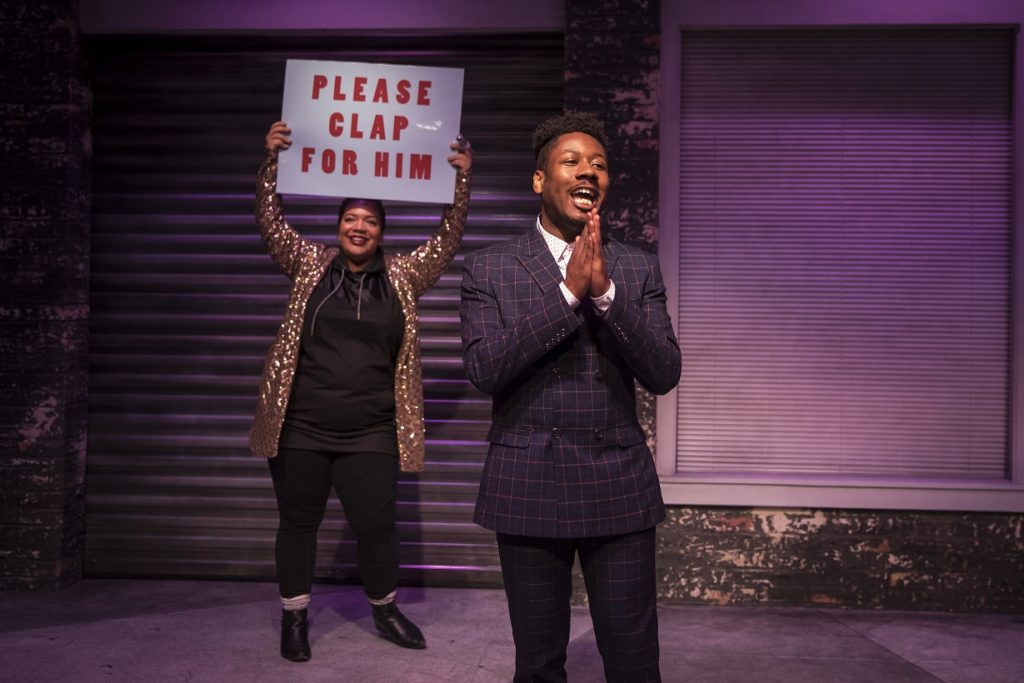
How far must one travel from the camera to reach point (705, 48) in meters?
5.47

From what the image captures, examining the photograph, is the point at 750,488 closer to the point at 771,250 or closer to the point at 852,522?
the point at 852,522

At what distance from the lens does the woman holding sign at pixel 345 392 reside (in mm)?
4352

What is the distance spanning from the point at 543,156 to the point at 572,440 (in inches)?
32.5

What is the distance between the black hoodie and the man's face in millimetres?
1967

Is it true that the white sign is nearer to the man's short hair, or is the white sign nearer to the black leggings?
the black leggings

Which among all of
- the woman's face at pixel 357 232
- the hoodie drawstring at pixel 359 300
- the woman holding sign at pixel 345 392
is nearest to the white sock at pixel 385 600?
the woman holding sign at pixel 345 392

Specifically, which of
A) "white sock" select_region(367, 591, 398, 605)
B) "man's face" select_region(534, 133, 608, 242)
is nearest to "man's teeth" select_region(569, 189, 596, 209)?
"man's face" select_region(534, 133, 608, 242)

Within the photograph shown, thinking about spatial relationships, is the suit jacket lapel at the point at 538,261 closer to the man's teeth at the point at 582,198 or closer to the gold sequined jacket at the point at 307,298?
the man's teeth at the point at 582,198

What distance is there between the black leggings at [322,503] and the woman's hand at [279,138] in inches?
57.4

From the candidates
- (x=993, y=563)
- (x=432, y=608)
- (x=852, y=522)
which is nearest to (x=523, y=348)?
(x=432, y=608)

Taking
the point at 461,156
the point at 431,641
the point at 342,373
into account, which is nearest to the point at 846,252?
the point at 461,156

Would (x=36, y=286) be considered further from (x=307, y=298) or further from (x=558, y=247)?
(x=558, y=247)

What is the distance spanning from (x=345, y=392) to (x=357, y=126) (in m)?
1.28

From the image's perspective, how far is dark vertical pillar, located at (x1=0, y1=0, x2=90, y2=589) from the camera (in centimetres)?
552
